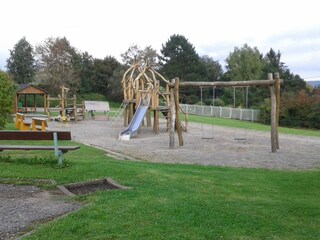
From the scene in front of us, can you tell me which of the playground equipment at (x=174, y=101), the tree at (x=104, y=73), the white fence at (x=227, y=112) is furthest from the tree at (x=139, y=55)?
the playground equipment at (x=174, y=101)

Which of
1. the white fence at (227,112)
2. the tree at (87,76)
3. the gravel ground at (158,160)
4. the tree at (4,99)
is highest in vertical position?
the tree at (87,76)

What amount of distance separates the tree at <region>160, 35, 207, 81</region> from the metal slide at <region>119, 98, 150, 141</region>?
43.3 meters

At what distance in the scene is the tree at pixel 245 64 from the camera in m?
60.9

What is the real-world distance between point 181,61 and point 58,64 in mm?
21949

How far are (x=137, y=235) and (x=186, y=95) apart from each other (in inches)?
2392

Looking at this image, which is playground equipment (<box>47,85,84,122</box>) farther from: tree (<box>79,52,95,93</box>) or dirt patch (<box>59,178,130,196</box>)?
tree (<box>79,52,95,93</box>)

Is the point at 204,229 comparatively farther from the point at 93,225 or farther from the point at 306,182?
the point at 306,182

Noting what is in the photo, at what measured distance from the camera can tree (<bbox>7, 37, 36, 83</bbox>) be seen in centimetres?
6606

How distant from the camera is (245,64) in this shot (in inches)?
2426

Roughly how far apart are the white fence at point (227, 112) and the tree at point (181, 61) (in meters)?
18.2

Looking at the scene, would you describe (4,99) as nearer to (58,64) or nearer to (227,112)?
(227,112)

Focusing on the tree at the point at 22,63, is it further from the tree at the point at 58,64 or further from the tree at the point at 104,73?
the tree at the point at 104,73

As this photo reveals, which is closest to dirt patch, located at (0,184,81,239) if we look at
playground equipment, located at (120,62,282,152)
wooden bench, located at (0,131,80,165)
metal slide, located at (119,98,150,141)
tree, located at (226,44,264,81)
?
wooden bench, located at (0,131,80,165)

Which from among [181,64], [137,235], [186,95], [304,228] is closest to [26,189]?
[137,235]
